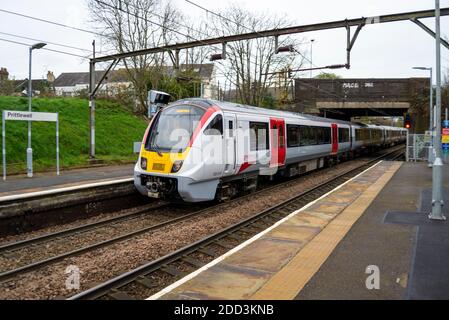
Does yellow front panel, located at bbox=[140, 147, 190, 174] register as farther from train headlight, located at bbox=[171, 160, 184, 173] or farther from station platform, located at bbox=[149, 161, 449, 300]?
station platform, located at bbox=[149, 161, 449, 300]

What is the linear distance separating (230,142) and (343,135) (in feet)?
53.8

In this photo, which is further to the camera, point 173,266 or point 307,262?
point 173,266

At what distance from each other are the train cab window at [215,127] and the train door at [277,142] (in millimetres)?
3715

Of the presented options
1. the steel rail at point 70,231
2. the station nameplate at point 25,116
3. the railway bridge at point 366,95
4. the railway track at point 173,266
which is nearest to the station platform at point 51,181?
the station nameplate at point 25,116

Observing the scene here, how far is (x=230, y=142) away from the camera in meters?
11.9

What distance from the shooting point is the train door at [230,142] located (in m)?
11.7

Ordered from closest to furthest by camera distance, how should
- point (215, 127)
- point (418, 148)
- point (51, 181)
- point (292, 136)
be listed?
1. point (215, 127)
2. point (51, 181)
3. point (292, 136)
4. point (418, 148)

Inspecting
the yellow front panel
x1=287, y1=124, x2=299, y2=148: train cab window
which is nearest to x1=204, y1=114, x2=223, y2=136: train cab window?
the yellow front panel

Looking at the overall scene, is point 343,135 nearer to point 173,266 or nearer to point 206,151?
point 206,151

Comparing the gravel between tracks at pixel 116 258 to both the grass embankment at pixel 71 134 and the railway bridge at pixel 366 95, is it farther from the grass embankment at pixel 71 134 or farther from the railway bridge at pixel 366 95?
the railway bridge at pixel 366 95

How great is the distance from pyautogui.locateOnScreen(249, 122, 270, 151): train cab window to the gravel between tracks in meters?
2.36

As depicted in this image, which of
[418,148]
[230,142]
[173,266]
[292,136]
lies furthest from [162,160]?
[418,148]

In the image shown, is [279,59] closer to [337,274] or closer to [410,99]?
[410,99]
